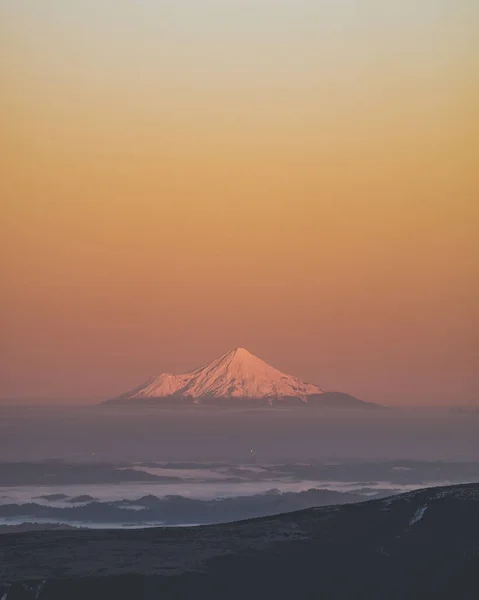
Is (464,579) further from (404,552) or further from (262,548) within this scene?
(262,548)

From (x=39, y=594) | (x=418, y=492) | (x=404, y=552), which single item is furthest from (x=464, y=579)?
(x=39, y=594)

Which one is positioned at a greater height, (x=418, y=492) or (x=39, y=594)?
(x=418, y=492)

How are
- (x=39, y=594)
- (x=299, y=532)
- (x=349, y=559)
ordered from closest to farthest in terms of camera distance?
1. (x=39, y=594)
2. (x=349, y=559)
3. (x=299, y=532)

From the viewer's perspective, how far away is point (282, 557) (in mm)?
116375

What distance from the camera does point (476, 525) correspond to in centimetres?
11969

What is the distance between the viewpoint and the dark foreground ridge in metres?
110

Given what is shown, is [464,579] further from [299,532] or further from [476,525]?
[299,532]

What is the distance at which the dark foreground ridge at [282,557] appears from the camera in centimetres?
10981

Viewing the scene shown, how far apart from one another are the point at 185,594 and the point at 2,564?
18.8 m

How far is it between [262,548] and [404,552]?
1310 centimetres

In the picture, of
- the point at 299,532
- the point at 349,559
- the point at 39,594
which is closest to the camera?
the point at 39,594

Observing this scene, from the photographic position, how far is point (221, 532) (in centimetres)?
12775

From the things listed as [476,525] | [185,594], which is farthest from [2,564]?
[476,525]

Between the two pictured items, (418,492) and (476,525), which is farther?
(418,492)
